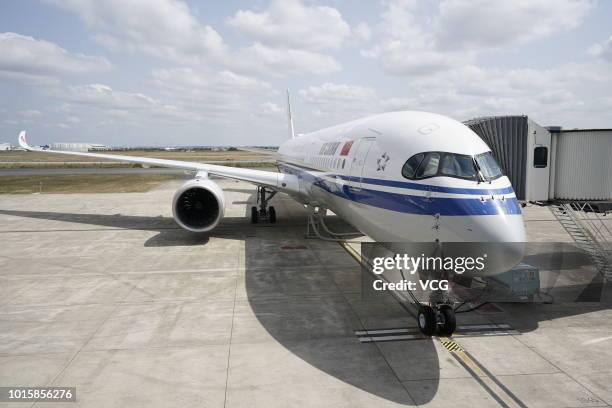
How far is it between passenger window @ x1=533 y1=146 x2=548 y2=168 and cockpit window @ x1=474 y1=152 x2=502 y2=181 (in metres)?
3.40

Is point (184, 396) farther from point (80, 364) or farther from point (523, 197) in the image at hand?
point (523, 197)

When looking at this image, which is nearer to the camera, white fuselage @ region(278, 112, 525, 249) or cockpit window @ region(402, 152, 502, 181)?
white fuselage @ region(278, 112, 525, 249)

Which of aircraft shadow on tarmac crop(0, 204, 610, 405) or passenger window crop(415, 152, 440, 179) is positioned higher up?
passenger window crop(415, 152, 440, 179)

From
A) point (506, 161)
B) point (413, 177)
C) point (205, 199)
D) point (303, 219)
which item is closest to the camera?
point (413, 177)

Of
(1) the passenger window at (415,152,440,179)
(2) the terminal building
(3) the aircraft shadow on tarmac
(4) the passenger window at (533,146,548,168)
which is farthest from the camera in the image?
(4) the passenger window at (533,146,548,168)

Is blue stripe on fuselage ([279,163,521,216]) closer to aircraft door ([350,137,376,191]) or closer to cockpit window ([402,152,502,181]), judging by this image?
cockpit window ([402,152,502,181])

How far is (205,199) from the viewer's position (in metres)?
17.7

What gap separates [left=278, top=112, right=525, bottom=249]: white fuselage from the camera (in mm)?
6926

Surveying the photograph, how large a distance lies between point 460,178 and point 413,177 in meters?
0.81

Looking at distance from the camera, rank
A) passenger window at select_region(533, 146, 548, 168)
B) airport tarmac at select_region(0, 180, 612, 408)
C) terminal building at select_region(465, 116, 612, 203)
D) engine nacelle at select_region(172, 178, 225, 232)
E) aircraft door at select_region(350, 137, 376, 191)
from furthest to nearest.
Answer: engine nacelle at select_region(172, 178, 225, 232) < passenger window at select_region(533, 146, 548, 168) < terminal building at select_region(465, 116, 612, 203) < aircraft door at select_region(350, 137, 376, 191) < airport tarmac at select_region(0, 180, 612, 408)

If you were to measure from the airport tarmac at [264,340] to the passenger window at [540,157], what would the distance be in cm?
319

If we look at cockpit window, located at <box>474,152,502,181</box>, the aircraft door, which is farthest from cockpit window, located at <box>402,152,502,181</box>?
the aircraft door

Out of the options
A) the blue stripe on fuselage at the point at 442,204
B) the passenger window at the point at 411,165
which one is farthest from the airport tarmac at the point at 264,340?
the passenger window at the point at 411,165

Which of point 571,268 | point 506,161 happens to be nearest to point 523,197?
point 506,161
